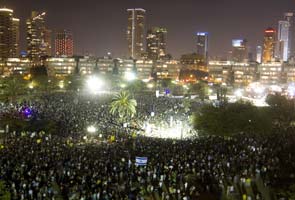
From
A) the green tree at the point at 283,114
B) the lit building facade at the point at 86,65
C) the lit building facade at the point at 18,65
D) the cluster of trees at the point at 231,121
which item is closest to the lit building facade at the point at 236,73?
the lit building facade at the point at 86,65

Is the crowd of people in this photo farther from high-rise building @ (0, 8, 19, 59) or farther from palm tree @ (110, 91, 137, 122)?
high-rise building @ (0, 8, 19, 59)

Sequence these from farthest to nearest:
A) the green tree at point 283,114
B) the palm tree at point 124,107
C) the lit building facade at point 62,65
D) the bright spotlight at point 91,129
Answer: the lit building facade at point 62,65 → the green tree at point 283,114 → the palm tree at point 124,107 → the bright spotlight at point 91,129

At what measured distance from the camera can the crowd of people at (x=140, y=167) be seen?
16656mm

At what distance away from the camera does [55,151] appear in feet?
71.7

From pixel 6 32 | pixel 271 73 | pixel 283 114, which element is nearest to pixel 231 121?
pixel 283 114

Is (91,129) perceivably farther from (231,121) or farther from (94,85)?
(94,85)

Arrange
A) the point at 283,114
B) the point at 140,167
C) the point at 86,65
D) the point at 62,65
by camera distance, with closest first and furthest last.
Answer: the point at 140,167 < the point at 283,114 < the point at 62,65 < the point at 86,65

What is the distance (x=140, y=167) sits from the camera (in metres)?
19.3

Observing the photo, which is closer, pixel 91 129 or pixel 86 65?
pixel 91 129

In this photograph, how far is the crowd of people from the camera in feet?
54.6

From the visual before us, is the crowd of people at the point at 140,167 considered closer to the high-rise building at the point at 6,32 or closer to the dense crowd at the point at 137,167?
the dense crowd at the point at 137,167

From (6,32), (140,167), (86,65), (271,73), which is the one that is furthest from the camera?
(6,32)

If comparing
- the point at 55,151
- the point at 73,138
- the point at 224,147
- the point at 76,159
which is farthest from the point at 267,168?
the point at 73,138

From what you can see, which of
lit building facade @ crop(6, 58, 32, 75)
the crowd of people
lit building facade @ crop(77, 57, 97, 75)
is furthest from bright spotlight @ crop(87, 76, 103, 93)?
lit building facade @ crop(6, 58, 32, 75)
